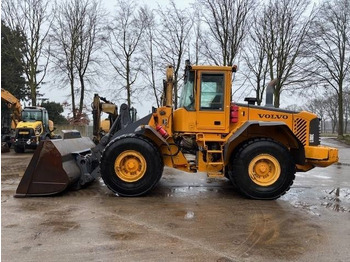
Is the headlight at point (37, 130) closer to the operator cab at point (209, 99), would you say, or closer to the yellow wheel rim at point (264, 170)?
the operator cab at point (209, 99)

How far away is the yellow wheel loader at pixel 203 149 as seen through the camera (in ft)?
23.1

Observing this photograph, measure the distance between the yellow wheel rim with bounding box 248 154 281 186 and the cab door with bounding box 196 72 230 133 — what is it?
35.5 inches

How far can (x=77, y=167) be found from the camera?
767 centimetres

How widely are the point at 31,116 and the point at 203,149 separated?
15.5 m

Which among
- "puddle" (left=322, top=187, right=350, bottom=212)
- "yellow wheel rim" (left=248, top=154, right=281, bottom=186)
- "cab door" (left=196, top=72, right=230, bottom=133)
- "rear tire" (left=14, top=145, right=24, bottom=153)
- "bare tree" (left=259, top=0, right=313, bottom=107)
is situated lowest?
"puddle" (left=322, top=187, right=350, bottom=212)

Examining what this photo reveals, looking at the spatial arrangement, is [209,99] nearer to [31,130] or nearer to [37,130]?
[31,130]

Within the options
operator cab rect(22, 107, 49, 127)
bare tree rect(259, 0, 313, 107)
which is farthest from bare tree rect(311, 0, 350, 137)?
operator cab rect(22, 107, 49, 127)

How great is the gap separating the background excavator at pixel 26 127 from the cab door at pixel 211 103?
46.3 ft

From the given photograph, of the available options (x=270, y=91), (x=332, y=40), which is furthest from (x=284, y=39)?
(x=270, y=91)

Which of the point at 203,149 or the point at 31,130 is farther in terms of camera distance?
the point at 31,130

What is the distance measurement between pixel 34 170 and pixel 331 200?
5.85 metres

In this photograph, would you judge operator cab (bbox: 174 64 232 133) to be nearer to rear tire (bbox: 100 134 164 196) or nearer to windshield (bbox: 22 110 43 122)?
rear tire (bbox: 100 134 164 196)

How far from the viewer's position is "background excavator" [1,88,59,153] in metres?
19.0

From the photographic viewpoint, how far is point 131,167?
7.19 m
